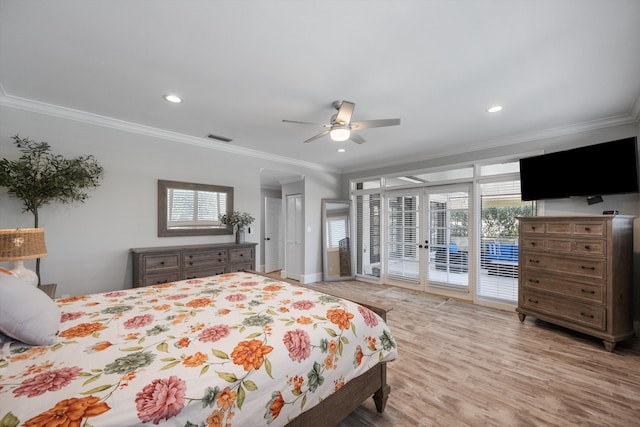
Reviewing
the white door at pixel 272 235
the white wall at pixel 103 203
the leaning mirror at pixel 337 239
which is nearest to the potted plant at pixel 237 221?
the white wall at pixel 103 203

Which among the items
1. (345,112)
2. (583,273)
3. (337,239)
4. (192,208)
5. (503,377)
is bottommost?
(503,377)

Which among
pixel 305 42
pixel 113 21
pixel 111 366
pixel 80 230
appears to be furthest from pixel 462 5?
pixel 80 230

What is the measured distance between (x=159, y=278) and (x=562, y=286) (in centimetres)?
493

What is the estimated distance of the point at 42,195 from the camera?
276cm

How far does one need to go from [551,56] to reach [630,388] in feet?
9.12

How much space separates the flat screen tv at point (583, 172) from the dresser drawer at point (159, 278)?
4956 millimetres

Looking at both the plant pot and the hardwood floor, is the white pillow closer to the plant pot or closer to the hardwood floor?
the hardwood floor

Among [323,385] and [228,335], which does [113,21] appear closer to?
[228,335]

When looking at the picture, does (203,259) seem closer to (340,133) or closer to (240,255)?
(240,255)

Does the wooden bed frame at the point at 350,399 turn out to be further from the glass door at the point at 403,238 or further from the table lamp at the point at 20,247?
the glass door at the point at 403,238

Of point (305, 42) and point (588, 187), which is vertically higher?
point (305, 42)

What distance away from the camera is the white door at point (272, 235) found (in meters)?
6.91

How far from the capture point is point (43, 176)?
2.79 m

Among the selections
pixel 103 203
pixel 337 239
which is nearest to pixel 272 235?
pixel 337 239
